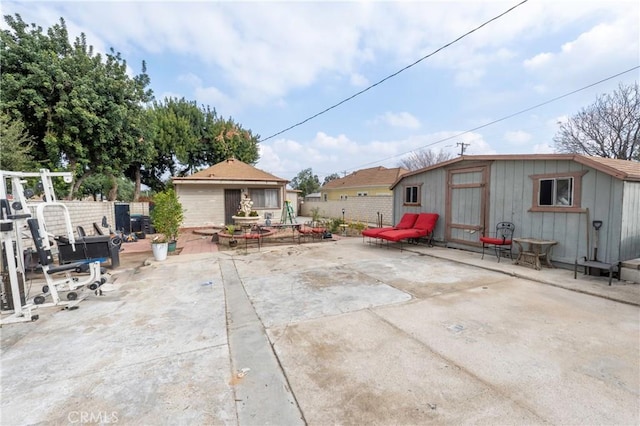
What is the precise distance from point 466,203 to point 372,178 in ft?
57.2

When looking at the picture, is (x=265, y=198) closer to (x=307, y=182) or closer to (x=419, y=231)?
(x=419, y=231)

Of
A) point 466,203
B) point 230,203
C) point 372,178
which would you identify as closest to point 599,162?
point 466,203

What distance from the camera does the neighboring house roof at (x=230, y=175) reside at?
13539 mm

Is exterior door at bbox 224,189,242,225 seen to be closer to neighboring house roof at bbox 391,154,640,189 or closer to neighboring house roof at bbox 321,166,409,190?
neighboring house roof at bbox 391,154,640,189

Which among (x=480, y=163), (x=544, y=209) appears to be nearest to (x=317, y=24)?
(x=480, y=163)

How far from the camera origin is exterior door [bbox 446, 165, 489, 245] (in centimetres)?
756

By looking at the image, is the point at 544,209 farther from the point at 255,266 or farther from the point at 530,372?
the point at 255,266

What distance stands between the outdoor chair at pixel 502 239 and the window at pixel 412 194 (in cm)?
300

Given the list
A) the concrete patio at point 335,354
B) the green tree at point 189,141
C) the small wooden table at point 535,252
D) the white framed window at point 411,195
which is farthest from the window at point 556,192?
the green tree at point 189,141

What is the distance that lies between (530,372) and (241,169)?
15.2 meters

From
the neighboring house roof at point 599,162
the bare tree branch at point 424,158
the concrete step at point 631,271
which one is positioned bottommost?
the concrete step at point 631,271

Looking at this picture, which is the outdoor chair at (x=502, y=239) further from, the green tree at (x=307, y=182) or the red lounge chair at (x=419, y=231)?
the green tree at (x=307, y=182)

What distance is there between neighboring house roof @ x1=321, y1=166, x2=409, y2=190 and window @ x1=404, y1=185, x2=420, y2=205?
12.2m

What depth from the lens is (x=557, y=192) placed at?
599cm
